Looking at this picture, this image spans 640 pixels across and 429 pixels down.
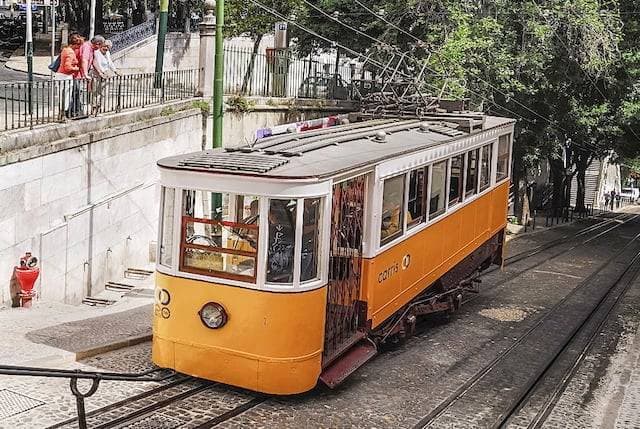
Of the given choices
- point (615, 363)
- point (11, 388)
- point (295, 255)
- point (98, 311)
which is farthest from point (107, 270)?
point (615, 363)

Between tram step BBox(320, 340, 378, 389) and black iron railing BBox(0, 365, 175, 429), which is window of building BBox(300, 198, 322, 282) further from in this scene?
black iron railing BBox(0, 365, 175, 429)

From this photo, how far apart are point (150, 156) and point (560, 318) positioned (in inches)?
329

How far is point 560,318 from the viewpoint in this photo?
1528 cm

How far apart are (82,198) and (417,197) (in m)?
6.06

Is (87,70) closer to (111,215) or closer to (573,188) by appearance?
(111,215)

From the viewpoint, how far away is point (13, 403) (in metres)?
8.52

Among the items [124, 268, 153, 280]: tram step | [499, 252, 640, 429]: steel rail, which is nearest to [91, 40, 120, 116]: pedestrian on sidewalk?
[124, 268, 153, 280]: tram step

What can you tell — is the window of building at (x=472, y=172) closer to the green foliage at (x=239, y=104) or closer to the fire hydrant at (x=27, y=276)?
the fire hydrant at (x=27, y=276)

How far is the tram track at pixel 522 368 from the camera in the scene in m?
9.64

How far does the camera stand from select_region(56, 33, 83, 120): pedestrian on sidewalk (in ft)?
47.1

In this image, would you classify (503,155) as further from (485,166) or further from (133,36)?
(133,36)

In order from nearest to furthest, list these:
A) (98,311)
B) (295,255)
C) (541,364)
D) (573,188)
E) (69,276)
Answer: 1. (295,255)
2. (541,364)
3. (98,311)
4. (69,276)
5. (573,188)

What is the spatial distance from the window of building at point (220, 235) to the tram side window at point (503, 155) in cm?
831

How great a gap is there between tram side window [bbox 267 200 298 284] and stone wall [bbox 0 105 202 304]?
5.20m
